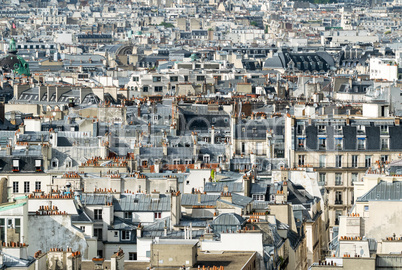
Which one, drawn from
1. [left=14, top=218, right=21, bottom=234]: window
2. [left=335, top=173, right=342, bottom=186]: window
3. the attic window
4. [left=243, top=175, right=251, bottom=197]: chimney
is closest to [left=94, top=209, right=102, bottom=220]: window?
[left=243, top=175, right=251, bottom=197]: chimney

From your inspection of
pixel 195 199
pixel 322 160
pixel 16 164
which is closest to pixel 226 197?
pixel 195 199

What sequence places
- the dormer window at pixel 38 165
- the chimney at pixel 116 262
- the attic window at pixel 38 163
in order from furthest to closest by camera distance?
1. the attic window at pixel 38 163
2. the dormer window at pixel 38 165
3. the chimney at pixel 116 262

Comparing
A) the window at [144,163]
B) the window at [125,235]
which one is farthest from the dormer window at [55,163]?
the window at [125,235]

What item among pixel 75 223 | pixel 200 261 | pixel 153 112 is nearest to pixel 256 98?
pixel 153 112

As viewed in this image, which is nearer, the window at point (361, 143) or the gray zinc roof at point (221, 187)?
the gray zinc roof at point (221, 187)

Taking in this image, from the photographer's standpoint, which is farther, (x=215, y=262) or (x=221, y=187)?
(x=221, y=187)

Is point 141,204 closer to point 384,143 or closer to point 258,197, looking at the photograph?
point 258,197

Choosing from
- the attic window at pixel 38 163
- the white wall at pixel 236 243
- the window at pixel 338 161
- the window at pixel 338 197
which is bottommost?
the window at pixel 338 197

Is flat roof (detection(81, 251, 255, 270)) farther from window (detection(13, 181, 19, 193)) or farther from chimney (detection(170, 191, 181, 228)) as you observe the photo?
window (detection(13, 181, 19, 193))

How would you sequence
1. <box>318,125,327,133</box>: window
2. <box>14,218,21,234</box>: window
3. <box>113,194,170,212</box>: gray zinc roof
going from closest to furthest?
<box>14,218,21,234</box>: window
<box>113,194,170,212</box>: gray zinc roof
<box>318,125,327,133</box>: window

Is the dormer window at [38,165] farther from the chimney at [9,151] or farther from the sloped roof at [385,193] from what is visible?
the sloped roof at [385,193]

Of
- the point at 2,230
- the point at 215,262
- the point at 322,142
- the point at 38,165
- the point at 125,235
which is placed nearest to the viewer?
the point at 215,262

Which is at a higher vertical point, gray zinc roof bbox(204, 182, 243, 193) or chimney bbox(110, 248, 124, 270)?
gray zinc roof bbox(204, 182, 243, 193)
